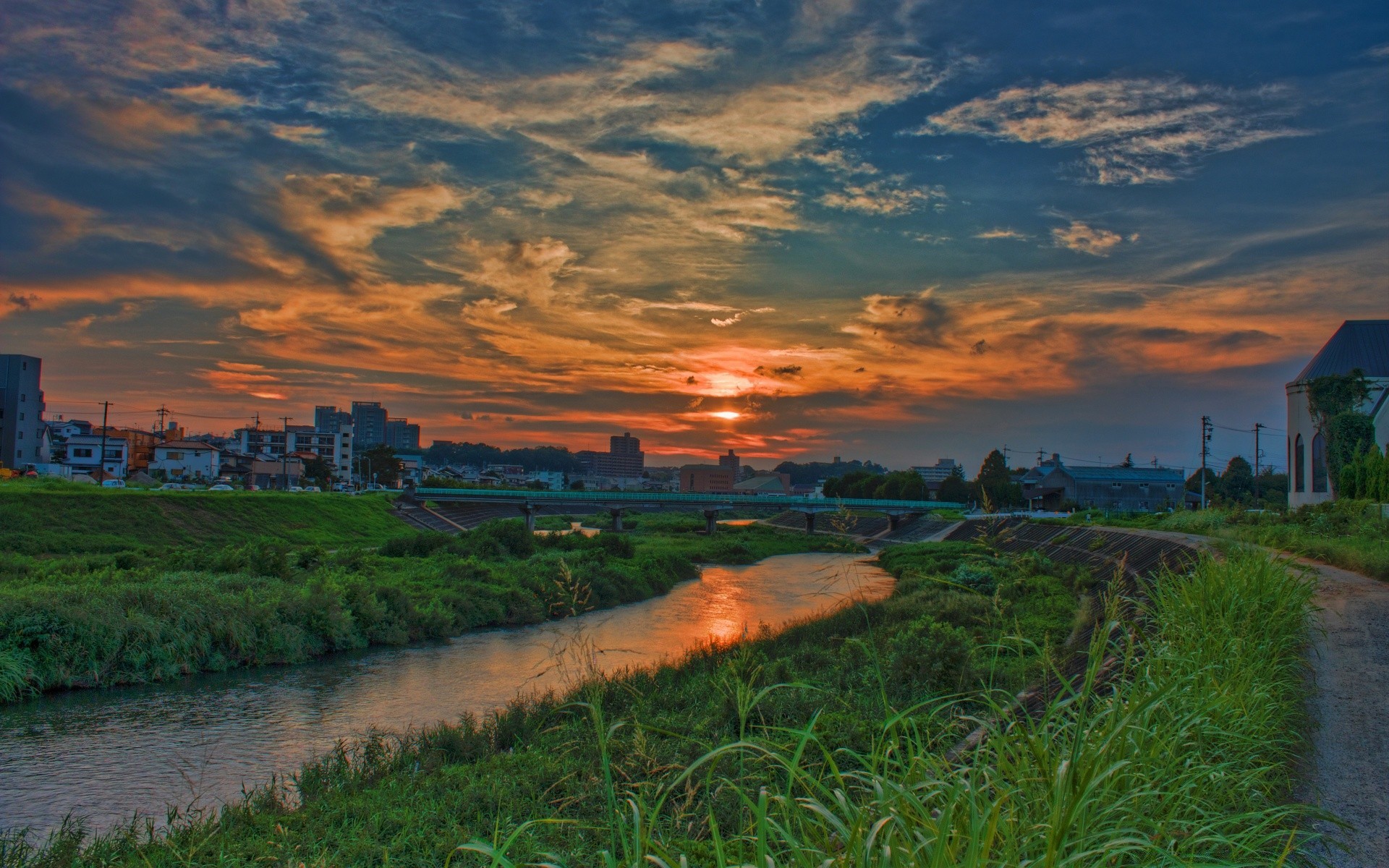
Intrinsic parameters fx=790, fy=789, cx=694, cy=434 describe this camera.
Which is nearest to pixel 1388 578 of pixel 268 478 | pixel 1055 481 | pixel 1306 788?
pixel 1306 788

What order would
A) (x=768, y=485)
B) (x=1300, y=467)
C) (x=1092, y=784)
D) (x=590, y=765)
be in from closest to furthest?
1. (x=1092, y=784)
2. (x=590, y=765)
3. (x=1300, y=467)
4. (x=768, y=485)

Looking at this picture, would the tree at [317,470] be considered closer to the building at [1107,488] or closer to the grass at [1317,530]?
the building at [1107,488]

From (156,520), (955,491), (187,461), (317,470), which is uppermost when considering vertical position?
(187,461)

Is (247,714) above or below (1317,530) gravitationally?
below

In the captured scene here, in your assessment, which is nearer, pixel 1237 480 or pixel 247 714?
pixel 247 714

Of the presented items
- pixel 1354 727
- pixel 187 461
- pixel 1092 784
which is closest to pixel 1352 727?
pixel 1354 727

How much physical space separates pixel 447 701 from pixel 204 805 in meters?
6.88

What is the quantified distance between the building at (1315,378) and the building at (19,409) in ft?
390

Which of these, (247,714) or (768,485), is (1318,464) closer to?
(247,714)

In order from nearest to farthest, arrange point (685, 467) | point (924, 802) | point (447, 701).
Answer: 1. point (924, 802)
2. point (447, 701)
3. point (685, 467)

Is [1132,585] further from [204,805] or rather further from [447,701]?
[204,805]

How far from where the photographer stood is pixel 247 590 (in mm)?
25953

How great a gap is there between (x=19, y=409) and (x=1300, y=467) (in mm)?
122275

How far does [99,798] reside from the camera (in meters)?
12.4
